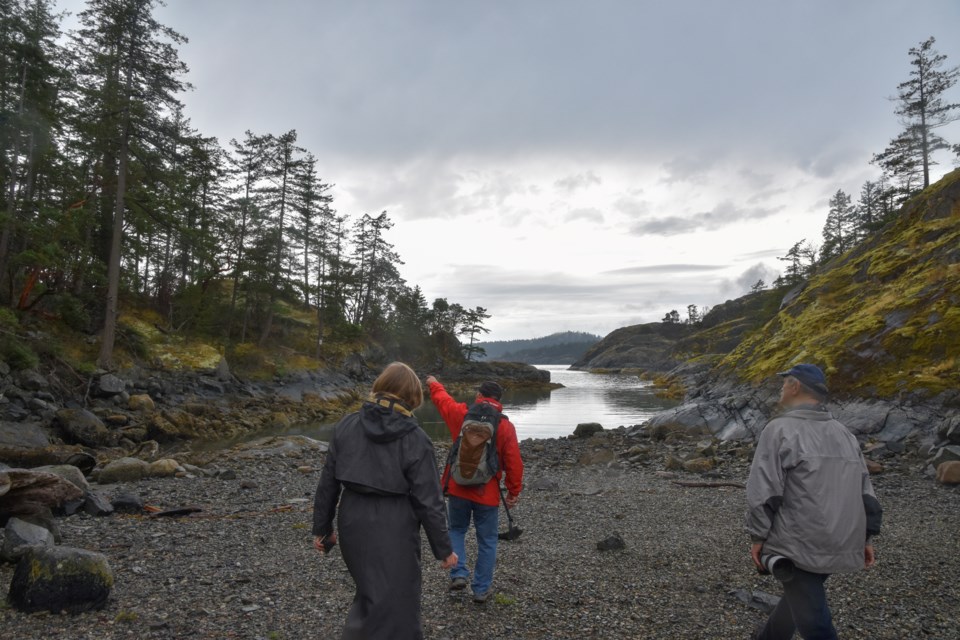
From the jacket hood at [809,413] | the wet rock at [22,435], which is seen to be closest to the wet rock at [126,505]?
the wet rock at [22,435]

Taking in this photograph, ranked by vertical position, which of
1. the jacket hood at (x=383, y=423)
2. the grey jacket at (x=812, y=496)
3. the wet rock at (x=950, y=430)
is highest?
the jacket hood at (x=383, y=423)

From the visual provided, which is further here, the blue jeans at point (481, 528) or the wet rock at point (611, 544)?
the wet rock at point (611, 544)

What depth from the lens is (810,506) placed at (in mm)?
3643

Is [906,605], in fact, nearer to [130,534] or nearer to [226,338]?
[130,534]

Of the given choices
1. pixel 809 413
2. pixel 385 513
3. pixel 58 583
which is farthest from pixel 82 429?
pixel 809 413

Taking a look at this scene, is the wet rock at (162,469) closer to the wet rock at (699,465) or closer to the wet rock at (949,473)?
the wet rock at (699,465)

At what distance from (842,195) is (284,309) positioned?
80.3m

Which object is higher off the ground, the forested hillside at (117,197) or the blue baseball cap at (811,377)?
the forested hillside at (117,197)

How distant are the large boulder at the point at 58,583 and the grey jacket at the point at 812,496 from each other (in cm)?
568

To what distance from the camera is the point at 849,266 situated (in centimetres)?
2786

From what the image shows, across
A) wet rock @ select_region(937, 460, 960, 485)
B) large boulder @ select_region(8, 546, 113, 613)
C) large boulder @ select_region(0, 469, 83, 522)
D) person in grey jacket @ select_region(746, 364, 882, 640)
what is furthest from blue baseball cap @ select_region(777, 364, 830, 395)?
wet rock @ select_region(937, 460, 960, 485)

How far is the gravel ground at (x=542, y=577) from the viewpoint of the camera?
202 inches

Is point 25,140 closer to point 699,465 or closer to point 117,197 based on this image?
point 117,197

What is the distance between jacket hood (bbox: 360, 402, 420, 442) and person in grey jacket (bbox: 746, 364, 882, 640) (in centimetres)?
233
